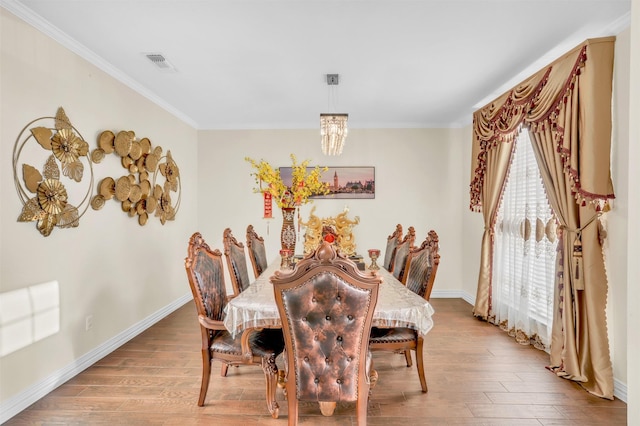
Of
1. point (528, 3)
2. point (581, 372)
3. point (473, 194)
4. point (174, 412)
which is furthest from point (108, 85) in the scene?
point (581, 372)

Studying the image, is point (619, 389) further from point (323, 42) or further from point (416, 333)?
point (323, 42)

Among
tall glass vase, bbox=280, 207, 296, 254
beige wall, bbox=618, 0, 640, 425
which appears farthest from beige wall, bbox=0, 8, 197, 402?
beige wall, bbox=618, 0, 640, 425

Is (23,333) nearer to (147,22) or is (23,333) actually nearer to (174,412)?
(174,412)

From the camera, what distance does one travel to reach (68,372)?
283cm

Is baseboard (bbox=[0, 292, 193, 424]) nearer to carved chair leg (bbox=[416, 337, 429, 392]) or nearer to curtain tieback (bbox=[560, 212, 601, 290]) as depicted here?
carved chair leg (bbox=[416, 337, 429, 392])

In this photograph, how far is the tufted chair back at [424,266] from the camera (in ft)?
8.49

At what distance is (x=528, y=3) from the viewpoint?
2.35 metres

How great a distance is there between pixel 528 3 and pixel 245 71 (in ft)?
7.72

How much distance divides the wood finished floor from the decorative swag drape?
260 mm

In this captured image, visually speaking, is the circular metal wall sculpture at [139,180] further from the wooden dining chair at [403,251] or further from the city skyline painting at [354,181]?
the wooden dining chair at [403,251]

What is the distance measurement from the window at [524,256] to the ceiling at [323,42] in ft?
3.31

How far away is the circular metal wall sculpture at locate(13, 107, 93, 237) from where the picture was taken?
2463mm

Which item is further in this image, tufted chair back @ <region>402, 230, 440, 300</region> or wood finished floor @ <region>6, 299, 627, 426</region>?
tufted chair back @ <region>402, 230, 440, 300</region>

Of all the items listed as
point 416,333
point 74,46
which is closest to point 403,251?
point 416,333
